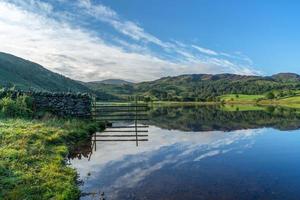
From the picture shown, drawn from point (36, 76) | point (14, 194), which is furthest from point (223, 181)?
point (36, 76)

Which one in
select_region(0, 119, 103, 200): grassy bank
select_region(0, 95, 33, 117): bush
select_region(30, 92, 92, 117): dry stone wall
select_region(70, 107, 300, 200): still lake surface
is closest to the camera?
select_region(0, 119, 103, 200): grassy bank

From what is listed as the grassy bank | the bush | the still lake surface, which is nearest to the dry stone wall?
the bush

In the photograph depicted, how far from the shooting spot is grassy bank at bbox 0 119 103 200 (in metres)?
12.2

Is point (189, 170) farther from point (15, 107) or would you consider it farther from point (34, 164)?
point (15, 107)

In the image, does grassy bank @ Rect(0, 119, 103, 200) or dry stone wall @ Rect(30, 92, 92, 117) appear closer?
grassy bank @ Rect(0, 119, 103, 200)

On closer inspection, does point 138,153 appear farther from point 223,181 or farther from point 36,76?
point 36,76

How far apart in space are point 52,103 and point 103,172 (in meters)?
19.6

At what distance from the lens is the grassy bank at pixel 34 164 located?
40.1 feet

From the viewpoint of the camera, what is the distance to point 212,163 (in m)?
19.9

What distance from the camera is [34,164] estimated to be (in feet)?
51.0

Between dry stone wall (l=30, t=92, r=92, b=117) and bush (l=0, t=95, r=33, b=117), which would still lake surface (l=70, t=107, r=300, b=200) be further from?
dry stone wall (l=30, t=92, r=92, b=117)

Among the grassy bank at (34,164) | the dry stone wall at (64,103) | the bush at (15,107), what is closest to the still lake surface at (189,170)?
the grassy bank at (34,164)

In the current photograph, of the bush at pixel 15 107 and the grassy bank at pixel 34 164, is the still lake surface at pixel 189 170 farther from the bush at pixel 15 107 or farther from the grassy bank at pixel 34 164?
the bush at pixel 15 107

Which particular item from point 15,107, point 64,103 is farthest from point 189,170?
point 64,103
